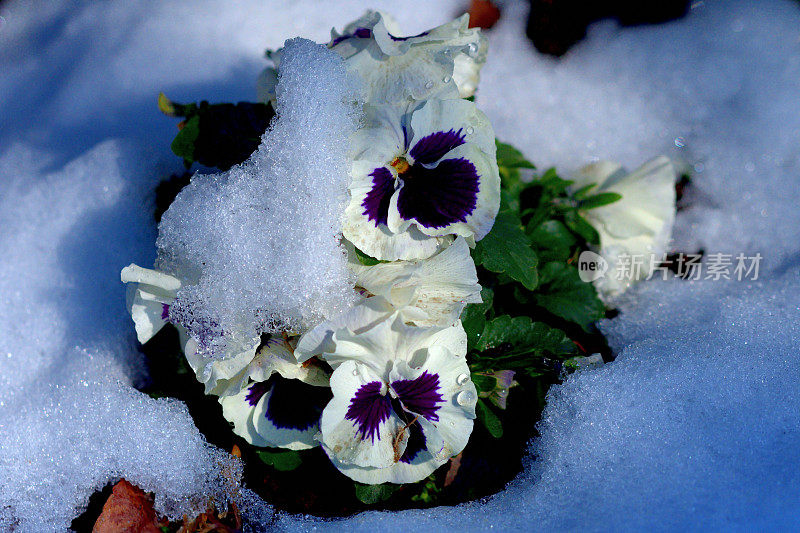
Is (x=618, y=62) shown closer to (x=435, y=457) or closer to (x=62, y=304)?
(x=435, y=457)

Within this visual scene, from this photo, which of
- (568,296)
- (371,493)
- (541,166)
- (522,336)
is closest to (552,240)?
(568,296)

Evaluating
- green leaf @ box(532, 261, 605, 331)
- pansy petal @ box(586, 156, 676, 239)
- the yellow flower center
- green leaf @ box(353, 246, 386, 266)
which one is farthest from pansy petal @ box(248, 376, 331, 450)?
pansy petal @ box(586, 156, 676, 239)

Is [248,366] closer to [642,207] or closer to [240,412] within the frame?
[240,412]

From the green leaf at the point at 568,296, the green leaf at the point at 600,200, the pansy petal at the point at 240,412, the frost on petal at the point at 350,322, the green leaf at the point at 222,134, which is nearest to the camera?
the frost on petal at the point at 350,322

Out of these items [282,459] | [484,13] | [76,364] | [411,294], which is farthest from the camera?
[484,13]

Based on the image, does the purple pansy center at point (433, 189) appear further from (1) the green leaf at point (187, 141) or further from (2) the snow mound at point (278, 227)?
(1) the green leaf at point (187, 141)

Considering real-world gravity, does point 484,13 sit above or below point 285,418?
above

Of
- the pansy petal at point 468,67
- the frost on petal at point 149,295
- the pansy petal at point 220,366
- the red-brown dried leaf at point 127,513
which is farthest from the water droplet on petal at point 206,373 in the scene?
the pansy petal at point 468,67
